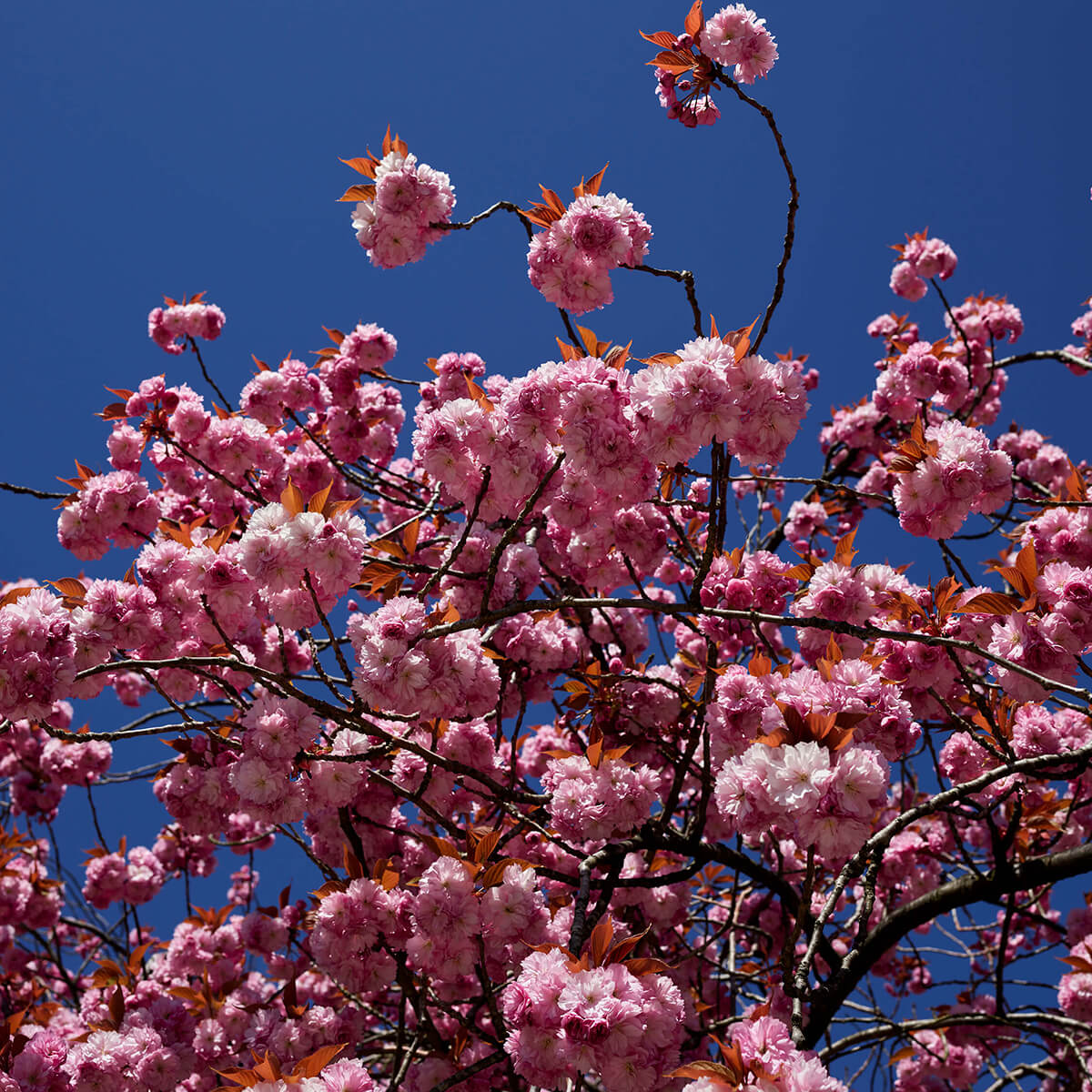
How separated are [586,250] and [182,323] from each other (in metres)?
4.12

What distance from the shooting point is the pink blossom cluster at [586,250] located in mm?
2982

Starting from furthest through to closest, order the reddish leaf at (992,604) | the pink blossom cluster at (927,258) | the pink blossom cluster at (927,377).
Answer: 1. the pink blossom cluster at (927,258)
2. the pink blossom cluster at (927,377)
3. the reddish leaf at (992,604)

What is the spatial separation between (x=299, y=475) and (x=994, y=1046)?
6.35 m

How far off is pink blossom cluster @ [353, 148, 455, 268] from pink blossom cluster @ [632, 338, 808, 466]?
1478 millimetres

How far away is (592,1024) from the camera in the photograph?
6.18 ft

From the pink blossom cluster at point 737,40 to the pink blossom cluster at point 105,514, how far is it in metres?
3.24

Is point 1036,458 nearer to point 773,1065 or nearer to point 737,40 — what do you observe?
point 737,40

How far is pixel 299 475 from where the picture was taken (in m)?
5.14

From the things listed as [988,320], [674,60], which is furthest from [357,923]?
[988,320]

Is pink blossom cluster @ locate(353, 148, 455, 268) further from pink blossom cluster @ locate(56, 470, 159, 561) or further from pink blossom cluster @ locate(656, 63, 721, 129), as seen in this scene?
pink blossom cluster @ locate(56, 470, 159, 561)

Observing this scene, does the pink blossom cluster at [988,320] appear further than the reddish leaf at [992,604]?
Yes

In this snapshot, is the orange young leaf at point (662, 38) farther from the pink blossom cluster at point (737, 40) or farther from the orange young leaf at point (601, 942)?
the orange young leaf at point (601, 942)

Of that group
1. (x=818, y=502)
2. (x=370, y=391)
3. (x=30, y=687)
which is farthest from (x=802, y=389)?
(x=818, y=502)

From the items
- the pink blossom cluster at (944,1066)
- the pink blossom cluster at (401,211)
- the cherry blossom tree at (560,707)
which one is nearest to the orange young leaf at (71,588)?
the cherry blossom tree at (560,707)
